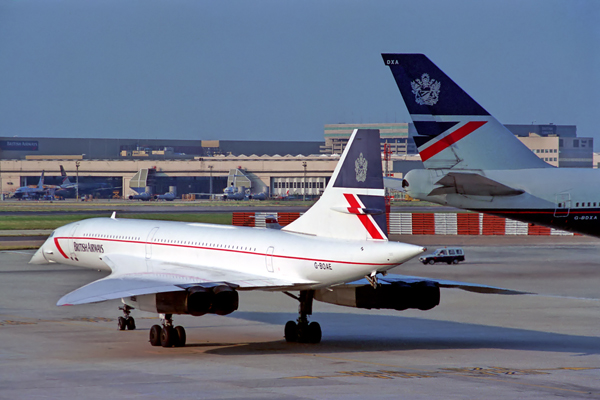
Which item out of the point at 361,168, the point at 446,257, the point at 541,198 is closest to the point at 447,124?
the point at 541,198

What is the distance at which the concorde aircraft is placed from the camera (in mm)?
20266

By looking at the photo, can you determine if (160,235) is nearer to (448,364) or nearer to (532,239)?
(448,364)

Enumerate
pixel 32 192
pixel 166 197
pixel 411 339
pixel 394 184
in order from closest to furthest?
pixel 411 339
pixel 394 184
pixel 32 192
pixel 166 197

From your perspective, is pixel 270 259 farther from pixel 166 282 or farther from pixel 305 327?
pixel 166 282

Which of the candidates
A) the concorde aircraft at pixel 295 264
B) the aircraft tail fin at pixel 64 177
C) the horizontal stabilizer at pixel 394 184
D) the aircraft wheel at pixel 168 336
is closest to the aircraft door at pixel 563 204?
the horizontal stabilizer at pixel 394 184

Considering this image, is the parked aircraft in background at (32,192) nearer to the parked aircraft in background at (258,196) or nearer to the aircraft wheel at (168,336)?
the parked aircraft in background at (258,196)

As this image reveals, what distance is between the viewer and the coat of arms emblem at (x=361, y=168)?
69.4 feet

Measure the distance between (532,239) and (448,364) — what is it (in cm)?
4961

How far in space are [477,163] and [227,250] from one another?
1251cm

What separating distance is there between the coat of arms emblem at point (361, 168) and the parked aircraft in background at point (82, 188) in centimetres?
14212

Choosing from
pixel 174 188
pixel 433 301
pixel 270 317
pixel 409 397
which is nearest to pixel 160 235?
pixel 270 317


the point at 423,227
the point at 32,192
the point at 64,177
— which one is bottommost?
the point at 423,227

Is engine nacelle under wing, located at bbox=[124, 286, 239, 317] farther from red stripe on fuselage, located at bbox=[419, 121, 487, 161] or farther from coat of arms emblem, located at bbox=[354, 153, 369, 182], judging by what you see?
red stripe on fuselage, located at bbox=[419, 121, 487, 161]

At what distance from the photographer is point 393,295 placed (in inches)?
875
